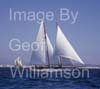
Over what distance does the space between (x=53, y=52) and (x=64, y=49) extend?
259 cm

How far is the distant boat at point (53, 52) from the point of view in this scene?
5925 centimetres

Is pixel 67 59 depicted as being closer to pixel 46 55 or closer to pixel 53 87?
pixel 46 55

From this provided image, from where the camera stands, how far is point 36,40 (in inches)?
2325

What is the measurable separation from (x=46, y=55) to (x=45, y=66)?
1.54 meters

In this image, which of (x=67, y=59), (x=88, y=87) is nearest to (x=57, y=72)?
Result: (x=67, y=59)

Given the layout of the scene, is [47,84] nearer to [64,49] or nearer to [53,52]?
[64,49]

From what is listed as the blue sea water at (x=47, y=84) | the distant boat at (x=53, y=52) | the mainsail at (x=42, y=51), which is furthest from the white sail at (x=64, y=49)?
the blue sea water at (x=47, y=84)

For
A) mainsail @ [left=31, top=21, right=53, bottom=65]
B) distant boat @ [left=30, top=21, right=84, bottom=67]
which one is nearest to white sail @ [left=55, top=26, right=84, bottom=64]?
distant boat @ [left=30, top=21, right=84, bottom=67]

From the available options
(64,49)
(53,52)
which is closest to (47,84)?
(64,49)

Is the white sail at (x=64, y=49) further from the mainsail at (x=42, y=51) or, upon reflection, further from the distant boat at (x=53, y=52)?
the mainsail at (x=42, y=51)

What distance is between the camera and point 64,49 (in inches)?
2359

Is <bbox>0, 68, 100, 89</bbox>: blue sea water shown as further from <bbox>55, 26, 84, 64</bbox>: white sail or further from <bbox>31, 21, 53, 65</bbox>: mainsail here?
<bbox>31, 21, 53, 65</bbox>: mainsail

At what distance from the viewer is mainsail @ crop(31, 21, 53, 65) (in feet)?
197

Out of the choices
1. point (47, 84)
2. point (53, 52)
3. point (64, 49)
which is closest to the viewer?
point (47, 84)
